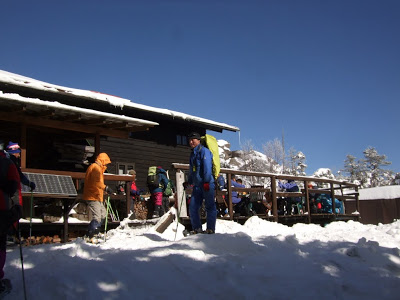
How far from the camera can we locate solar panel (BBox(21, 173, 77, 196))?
816 centimetres

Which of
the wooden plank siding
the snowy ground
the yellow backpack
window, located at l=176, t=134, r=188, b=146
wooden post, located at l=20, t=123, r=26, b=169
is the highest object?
window, located at l=176, t=134, r=188, b=146

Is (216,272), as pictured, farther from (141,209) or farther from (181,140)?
(181,140)

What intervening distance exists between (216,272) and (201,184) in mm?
3095

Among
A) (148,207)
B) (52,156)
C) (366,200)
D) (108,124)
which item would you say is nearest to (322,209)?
(148,207)

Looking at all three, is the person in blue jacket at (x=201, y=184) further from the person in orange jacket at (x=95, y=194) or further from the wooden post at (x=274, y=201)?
the wooden post at (x=274, y=201)

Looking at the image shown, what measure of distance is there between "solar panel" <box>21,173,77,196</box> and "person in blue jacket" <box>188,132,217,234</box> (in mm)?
2767

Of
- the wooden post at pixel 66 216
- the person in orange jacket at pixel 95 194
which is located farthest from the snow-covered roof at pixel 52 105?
the person in orange jacket at pixel 95 194

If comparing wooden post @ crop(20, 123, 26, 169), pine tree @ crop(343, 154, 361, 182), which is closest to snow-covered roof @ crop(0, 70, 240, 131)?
wooden post @ crop(20, 123, 26, 169)

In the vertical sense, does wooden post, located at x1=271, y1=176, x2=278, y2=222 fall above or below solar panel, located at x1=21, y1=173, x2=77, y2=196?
below

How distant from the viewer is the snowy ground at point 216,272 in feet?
11.0

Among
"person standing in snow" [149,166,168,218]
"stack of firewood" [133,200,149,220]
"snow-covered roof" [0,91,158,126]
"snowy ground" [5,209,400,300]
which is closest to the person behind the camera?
"snowy ground" [5,209,400,300]

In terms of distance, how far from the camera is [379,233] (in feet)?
25.8

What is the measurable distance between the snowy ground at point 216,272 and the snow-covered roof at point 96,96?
29.5ft

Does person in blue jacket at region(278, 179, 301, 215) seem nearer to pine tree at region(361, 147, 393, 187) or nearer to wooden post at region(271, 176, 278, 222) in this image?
wooden post at region(271, 176, 278, 222)
